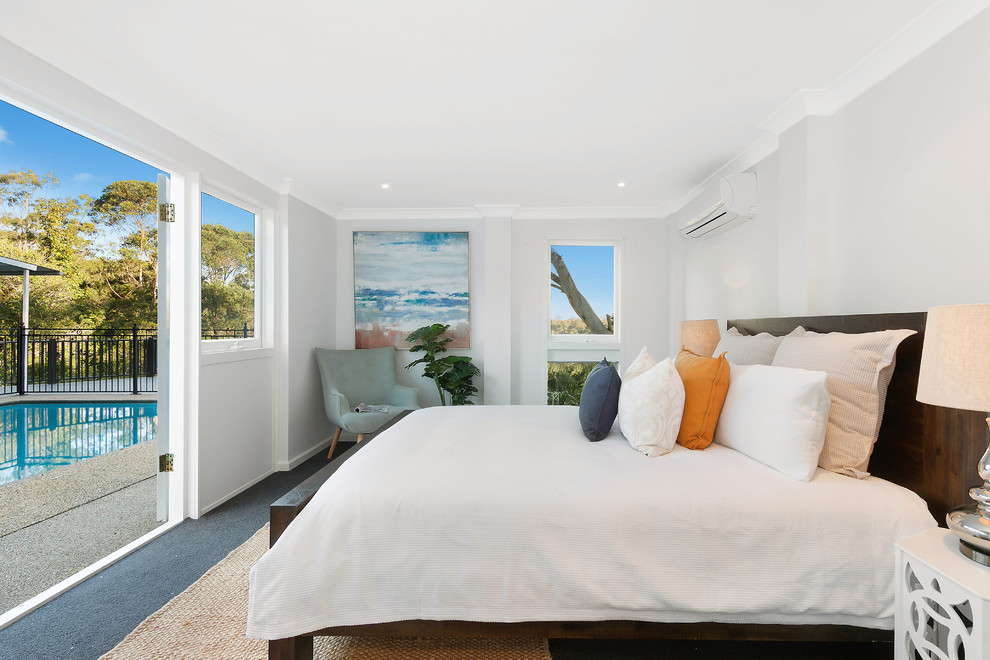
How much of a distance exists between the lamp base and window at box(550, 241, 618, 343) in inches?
141

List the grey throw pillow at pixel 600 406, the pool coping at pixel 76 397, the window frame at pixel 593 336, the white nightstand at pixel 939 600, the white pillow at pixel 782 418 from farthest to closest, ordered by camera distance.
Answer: the window frame at pixel 593 336 → the pool coping at pixel 76 397 → the grey throw pillow at pixel 600 406 → the white pillow at pixel 782 418 → the white nightstand at pixel 939 600

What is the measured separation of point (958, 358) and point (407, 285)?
13.6ft

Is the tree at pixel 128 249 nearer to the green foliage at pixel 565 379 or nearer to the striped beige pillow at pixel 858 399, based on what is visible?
the green foliage at pixel 565 379

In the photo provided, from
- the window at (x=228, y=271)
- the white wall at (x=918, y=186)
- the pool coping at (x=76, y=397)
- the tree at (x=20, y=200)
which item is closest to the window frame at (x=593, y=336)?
the white wall at (x=918, y=186)

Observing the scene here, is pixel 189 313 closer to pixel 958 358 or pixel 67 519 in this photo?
pixel 67 519

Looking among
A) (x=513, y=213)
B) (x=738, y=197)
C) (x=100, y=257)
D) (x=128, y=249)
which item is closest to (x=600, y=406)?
(x=738, y=197)

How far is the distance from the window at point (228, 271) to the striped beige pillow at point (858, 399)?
11.2 feet

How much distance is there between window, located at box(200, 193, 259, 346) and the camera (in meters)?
3.04

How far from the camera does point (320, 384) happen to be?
4.32 metres

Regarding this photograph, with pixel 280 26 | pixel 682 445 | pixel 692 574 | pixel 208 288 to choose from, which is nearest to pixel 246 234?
pixel 208 288

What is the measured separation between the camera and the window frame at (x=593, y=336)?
469 cm

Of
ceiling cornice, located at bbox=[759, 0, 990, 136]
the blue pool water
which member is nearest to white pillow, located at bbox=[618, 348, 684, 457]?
ceiling cornice, located at bbox=[759, 0, 990, 136]

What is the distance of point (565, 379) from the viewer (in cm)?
474

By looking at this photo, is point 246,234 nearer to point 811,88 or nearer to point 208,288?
point 208,288
